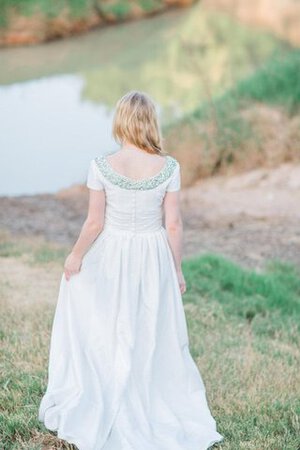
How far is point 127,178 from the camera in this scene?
353cm

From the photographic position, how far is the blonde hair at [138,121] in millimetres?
3465

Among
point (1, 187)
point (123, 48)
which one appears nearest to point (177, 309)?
point (1, 187)

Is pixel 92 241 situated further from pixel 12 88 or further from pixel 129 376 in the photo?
pixel 12 88

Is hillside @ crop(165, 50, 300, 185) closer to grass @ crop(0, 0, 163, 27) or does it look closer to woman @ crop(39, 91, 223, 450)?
woman @ crop(39, 91, 223, 450)

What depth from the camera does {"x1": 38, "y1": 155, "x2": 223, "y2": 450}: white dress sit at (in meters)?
3.57

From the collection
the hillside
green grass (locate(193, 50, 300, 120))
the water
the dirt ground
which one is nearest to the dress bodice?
the dirt ground

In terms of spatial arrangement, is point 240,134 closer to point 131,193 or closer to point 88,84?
point 88,84

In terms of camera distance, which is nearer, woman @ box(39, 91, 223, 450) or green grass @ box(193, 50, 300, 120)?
woman @ box(39, 91, 223, 450)

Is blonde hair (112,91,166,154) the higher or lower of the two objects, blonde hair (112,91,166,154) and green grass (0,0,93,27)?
the lower

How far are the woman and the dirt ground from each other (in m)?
4.35

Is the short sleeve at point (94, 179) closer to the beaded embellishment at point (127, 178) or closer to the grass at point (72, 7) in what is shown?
the beaded embellishment at point (127, 178)

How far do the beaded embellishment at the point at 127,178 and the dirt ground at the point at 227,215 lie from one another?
4532 mm

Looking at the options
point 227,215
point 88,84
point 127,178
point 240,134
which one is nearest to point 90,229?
point 127,178

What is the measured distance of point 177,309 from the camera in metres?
3.79
